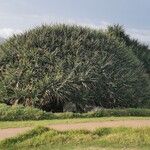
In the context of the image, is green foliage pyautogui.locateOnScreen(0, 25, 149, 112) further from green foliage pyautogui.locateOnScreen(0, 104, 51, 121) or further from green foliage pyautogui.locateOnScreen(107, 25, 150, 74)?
green foliage pyautogui.locateOnScreen(107, 25, 150, 74)

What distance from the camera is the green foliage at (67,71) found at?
63.6 feet

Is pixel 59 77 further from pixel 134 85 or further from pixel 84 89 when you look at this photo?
pixel 134 85

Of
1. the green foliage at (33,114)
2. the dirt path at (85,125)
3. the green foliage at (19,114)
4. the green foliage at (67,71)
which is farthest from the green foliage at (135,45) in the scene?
the dirt path at (85,125)

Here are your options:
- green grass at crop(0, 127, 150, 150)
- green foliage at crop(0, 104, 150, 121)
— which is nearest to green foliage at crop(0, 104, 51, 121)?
green foliage at crop(0, 104, 150, 121)

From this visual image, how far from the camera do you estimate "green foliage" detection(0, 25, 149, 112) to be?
19.4 metres

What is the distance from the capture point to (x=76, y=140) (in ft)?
41.9

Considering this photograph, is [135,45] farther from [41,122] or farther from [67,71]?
[41,122]

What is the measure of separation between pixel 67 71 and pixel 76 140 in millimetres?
6976

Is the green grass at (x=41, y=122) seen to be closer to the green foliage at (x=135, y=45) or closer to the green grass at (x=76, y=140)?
the green grass at (x=76, y=140)

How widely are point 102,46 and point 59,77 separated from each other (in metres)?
2.71

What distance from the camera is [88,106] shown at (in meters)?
19.7

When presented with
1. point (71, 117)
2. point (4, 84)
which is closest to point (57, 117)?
point (71, 117)

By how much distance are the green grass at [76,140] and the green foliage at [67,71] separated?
6.01 meters

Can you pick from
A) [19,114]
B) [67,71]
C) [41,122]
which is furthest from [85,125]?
[67,71]
